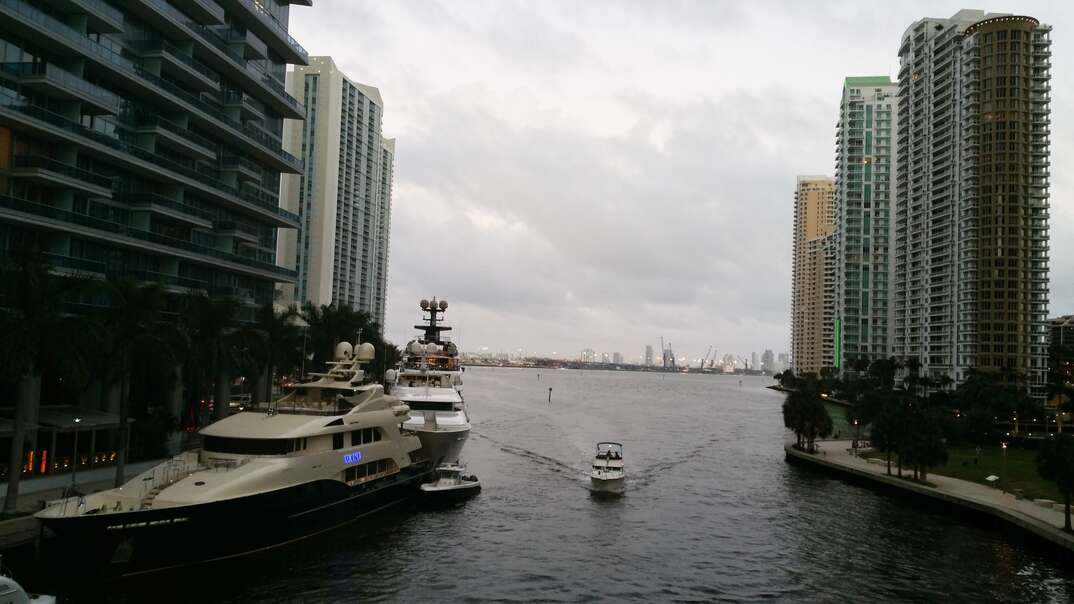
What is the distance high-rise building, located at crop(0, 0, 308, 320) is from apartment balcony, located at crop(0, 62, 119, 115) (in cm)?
12

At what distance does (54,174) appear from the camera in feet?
159

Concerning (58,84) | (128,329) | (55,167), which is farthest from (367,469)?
(58,84)

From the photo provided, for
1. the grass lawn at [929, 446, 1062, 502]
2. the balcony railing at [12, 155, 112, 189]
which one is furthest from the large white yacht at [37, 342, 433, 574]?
the grass lawn at [929, 446, 1062, 502]

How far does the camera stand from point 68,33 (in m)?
49.7

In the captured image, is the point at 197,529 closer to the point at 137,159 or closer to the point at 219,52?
the point at 137,159

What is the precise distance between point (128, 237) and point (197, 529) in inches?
1307

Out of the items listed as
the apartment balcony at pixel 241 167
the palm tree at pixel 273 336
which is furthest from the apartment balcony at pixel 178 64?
the palm tree at pixel 273 336

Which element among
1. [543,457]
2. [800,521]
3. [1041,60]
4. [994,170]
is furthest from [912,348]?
[800,521]

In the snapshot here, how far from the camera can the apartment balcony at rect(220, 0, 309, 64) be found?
69.4 metres

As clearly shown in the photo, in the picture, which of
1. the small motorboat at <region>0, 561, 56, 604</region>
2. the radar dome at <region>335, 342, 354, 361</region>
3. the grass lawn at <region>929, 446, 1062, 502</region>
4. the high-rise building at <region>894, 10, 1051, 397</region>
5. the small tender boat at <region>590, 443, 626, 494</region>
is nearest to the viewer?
the small motorboat at <region>0, 561, 56, 604</region>

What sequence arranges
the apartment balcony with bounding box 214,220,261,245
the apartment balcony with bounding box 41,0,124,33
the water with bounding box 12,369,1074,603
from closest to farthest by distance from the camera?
the water with bounding box 12,369,1074,603, the apartment balcony with bounding box 41,0,124,33, the apartment balcony with bounding box 214,220,261,245

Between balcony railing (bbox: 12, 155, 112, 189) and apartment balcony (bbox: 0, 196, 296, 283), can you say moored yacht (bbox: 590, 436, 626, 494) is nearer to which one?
apartment balcony (bbox: 0, 196, 296, 283)

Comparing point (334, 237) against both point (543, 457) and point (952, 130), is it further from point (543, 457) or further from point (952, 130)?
point (952, 130)

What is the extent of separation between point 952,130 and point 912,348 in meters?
49.0
